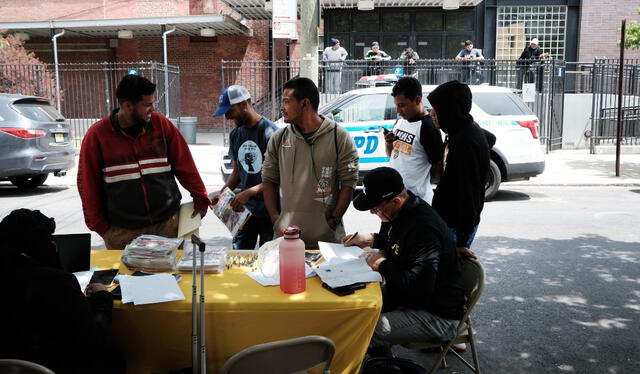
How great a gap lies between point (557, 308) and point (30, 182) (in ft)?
33.9

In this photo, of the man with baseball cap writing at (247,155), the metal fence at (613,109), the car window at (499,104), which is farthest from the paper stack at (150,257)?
the metal fence at (613,109)

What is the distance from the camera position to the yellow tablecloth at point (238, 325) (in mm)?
3000

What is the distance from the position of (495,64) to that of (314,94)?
594 inches

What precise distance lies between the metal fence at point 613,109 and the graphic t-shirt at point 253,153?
1505 centimetres

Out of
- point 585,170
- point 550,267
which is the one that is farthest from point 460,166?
point 585,170

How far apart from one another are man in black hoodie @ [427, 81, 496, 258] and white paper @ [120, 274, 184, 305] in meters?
1.74

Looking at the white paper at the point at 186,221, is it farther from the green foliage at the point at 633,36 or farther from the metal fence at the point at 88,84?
the green foliage at the point at 633,36

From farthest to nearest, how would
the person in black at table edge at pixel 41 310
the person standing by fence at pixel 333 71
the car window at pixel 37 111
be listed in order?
the person standing by fence at pixel 333 71, the car window at pixel 37 111, the person in black at table edge at pixel 41 310

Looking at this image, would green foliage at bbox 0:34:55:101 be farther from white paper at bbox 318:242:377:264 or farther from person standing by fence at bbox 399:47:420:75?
white paper at bbox 318:242:377:264

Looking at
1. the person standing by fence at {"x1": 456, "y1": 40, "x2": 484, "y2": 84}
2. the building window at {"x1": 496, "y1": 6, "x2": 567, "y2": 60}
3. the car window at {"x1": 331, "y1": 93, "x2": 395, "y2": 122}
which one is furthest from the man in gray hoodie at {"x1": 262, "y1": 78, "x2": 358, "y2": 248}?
the building window at {"x1": 496, "y1": 6, "x2": 567, "y2": 60}

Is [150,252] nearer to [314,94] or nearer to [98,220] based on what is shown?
[98,220]

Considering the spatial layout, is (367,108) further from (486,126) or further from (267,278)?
(267,278)

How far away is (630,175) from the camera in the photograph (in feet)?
43.4

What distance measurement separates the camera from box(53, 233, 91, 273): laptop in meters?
3.46
